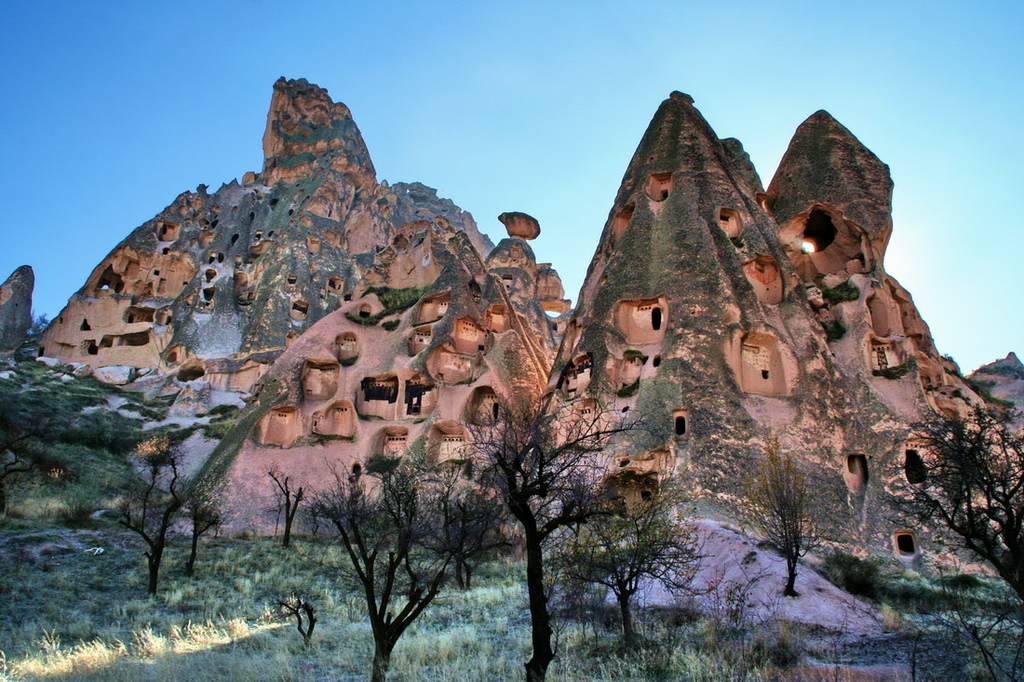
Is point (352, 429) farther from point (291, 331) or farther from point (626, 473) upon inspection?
point (291, 331)

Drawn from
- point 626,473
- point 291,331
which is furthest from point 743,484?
point 291,331

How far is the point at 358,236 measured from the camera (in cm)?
6109

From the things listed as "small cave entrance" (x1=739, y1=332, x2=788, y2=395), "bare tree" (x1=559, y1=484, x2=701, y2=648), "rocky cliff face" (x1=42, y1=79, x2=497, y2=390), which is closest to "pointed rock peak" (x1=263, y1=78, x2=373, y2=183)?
"rocky cliff face" (x1=42, y1=79, x2=497, y2=390)

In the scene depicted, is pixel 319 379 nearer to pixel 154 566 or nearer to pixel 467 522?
pixel 154 566

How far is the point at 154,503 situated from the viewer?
2431 cm

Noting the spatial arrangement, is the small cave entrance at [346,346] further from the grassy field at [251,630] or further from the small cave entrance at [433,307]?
the grassy field at [251,630]

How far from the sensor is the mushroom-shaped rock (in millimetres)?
52625

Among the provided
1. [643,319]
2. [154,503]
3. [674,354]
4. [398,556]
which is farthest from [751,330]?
[154,503]

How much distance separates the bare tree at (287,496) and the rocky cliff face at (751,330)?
8708 mm

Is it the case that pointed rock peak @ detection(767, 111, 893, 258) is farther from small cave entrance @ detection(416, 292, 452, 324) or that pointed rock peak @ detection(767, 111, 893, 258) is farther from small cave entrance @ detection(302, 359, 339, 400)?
small cave entrance @ detection(302, 359, 339, 400)

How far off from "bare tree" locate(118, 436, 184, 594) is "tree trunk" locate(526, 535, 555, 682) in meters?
10.6

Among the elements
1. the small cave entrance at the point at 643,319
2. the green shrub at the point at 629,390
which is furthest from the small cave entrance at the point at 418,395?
the green shrub at the point at 629,390

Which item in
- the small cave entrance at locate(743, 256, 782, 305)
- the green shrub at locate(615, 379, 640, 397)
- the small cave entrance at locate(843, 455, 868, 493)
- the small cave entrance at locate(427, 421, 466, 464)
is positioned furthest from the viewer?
the small cave entrance at locate(427, 421, 466, 464)

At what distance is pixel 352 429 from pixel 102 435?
10942 millimetres
